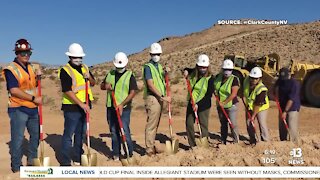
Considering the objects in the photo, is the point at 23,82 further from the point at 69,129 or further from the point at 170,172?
the point at 170,172

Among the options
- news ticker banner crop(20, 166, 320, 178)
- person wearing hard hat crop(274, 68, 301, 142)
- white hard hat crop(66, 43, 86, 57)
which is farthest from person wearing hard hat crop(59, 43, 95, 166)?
person wearing hard hat crop(274, 68, 301, 142)


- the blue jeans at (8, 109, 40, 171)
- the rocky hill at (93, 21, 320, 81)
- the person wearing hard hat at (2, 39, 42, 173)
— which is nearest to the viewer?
the person wearing hard hat at (2, 39, 42, 173)

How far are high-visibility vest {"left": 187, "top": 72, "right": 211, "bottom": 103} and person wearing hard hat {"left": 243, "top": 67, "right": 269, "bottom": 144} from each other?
2.76 feet

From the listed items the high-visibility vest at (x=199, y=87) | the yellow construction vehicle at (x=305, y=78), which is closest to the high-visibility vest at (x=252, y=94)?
the high-visibility vest at (x=199, y=87)

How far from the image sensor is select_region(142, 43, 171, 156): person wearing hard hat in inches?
280

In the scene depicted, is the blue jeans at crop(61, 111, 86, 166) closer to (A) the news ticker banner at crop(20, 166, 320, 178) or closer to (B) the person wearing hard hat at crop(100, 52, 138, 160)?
(B) the person wearing hard hat at crop(100, 52, 138, 160)

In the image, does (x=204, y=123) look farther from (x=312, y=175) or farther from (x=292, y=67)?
(x=292, y=67)

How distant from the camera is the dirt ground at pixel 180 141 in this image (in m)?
6.29

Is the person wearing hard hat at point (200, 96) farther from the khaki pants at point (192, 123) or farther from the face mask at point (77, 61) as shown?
the face mask at point (77, 61)

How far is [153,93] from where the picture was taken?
7.14 meters

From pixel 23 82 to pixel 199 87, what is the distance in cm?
310

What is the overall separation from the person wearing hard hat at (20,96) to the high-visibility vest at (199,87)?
9.34ft

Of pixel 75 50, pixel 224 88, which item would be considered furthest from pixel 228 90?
pixel 75 50

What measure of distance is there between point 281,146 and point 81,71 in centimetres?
346
